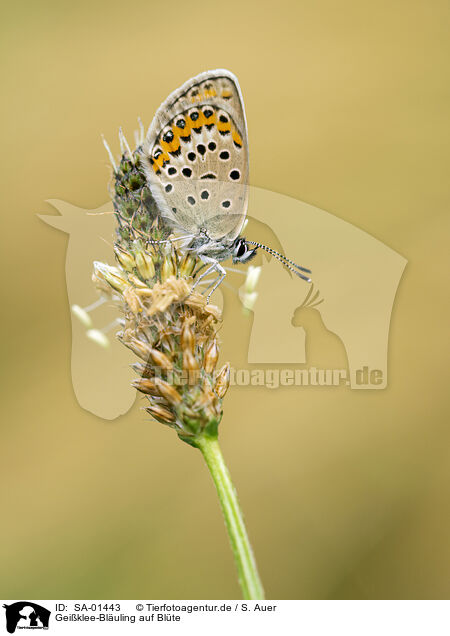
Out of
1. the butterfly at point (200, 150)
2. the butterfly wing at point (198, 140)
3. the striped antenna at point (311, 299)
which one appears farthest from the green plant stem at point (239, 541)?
the striped antenna at point (311, 299)

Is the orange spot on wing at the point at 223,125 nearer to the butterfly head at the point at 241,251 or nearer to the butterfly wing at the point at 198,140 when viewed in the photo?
the butterfly wing at the point at 198,140

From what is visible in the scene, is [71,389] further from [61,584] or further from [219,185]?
[219,185]

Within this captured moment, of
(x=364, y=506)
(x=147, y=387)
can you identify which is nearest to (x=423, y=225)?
(x=364, y=506)

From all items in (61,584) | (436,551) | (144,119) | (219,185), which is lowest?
(61,584)

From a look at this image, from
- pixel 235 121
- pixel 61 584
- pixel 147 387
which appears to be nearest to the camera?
pixel 147 387

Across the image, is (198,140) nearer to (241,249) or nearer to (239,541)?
(241,249)
